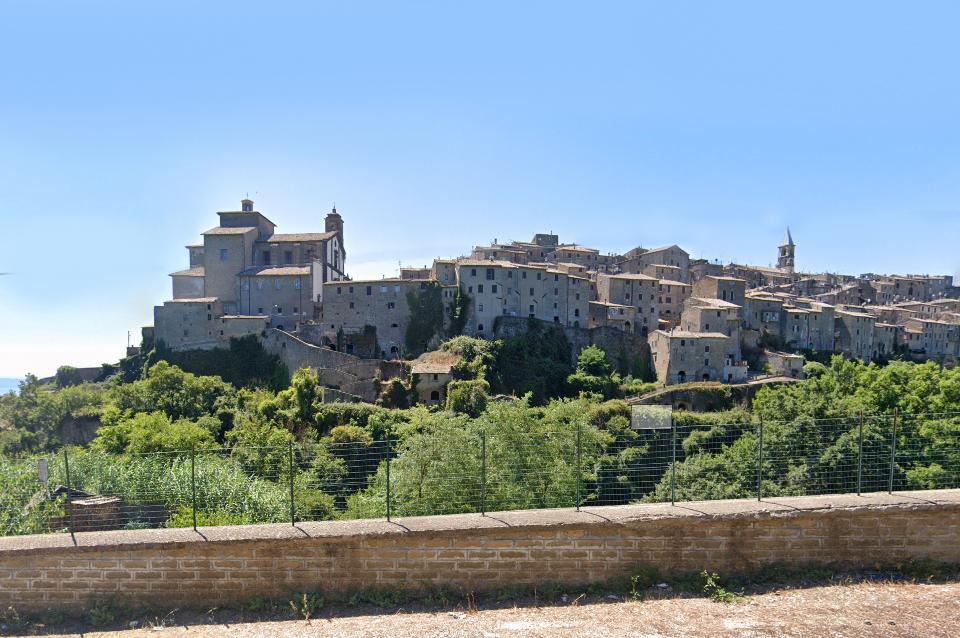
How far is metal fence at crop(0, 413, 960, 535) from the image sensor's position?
10.8 m

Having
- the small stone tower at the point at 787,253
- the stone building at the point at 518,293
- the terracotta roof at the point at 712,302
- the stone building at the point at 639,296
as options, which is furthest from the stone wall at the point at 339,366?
the small stone tower at the point at 787,253

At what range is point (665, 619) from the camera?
6992mm

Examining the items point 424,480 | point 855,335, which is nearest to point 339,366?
point 424,480

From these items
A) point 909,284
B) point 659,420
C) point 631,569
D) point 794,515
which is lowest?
point 659,420

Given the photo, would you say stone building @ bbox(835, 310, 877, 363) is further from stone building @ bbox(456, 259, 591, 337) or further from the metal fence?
the metal fence

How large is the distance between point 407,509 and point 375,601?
6.05m

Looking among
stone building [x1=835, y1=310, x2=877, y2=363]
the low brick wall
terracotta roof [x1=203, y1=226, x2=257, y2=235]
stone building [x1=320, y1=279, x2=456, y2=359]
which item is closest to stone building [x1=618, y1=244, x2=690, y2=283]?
stone building [x1=835, y1=310, x2=877, y2=363]

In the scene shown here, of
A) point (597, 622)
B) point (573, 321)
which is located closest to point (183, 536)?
point (597, 622)

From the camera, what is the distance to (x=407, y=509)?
537 inches

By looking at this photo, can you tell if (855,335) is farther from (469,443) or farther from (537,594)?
(537,594)

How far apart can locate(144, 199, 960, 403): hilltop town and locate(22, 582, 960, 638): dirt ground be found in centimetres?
3699

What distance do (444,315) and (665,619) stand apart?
152ft

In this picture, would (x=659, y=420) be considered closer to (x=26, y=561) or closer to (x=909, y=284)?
(x=26, y=561)

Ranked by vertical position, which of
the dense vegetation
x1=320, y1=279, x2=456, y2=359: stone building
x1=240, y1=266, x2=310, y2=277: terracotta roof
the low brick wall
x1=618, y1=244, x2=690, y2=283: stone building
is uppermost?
x1=618, y1=244, x2=690, y2=283: stone building
